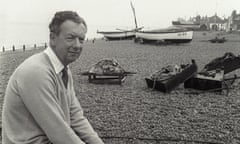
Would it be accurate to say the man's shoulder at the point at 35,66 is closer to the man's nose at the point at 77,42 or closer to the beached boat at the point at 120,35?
the man's nose at the point at 77,42

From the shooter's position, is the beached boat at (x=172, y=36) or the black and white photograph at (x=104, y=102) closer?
the black and white photograph at (x=104, y=102)

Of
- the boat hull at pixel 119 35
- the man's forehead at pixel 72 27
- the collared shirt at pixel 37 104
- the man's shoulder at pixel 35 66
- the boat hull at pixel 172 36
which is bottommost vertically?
the collared shirt at pixel 37 104

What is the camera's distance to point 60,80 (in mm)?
2072

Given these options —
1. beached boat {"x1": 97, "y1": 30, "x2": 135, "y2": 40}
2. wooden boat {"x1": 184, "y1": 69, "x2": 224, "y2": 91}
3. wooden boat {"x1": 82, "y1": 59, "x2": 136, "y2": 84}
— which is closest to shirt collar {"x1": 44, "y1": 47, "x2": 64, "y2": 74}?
wooden boat {"x1": 184, "y1": 69, "x2": 224, "y2": 91}

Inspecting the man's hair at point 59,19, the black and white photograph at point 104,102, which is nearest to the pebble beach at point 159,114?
the black and white photograph at point 104,102

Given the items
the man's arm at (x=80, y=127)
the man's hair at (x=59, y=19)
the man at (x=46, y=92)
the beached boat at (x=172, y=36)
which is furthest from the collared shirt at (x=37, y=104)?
the beached boat at (x=172, y=36)

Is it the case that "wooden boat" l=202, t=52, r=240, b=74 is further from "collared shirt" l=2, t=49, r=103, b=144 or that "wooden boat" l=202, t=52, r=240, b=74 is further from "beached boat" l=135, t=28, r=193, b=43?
"beached boat" l=135, t=28, r=193, b=43

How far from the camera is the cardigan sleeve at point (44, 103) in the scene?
187cm

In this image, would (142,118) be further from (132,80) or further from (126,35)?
(126,35)

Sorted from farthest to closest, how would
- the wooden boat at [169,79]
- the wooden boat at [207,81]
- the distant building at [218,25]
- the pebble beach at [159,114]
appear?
the distant building at [218,25] < the wooden boat at [207,81] < the wooden boat at [169,79] < the pebble beach at [159,114]

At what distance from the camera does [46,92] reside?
6.31ft

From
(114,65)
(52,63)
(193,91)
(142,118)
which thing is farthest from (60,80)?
(114,65)

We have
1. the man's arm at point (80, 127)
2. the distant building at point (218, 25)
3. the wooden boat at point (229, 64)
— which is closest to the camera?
the man's arm at point (80, 127)

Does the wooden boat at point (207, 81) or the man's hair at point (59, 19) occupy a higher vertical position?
the man's hair at point (59, 19)
